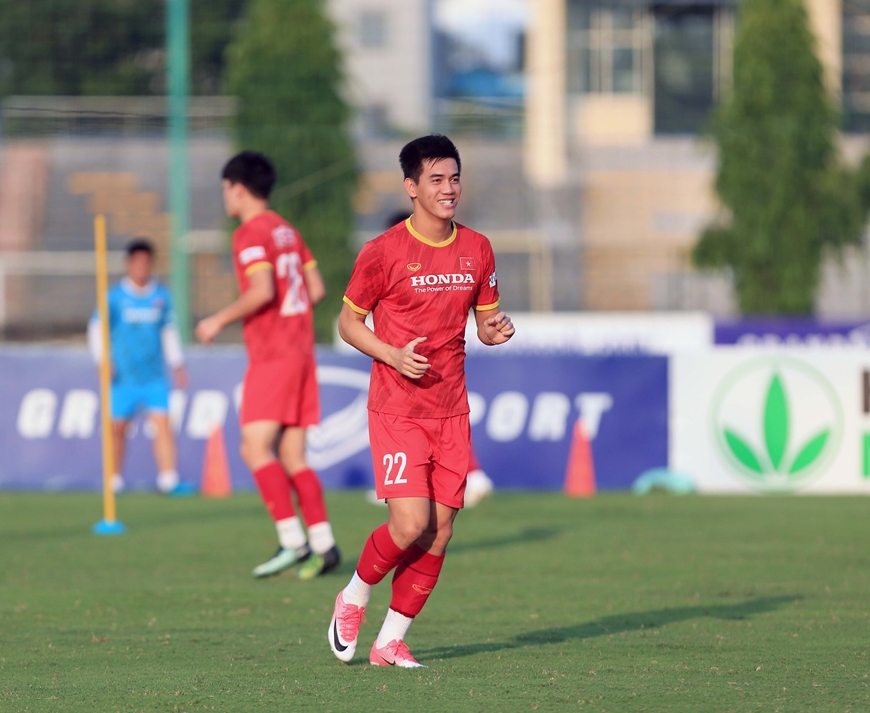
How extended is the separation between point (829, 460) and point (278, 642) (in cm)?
834

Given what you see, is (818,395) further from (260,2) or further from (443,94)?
(443,94)

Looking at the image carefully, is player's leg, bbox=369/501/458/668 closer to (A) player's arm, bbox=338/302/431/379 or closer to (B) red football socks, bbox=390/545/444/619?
(B) red football socks, bbox=390/545/444/619

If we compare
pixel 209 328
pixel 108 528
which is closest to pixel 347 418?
pixel 108 528

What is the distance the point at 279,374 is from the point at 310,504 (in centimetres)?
72

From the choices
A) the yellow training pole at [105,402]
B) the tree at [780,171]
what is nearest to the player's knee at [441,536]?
the yellow training pole at [105,402]

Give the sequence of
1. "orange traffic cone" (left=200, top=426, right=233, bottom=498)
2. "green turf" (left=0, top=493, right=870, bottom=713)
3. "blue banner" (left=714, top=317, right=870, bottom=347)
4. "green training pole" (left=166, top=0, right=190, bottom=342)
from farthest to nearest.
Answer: "green training pole" (left=166, top=0, right=190, bottom=342) < "blue banner" (left=714, top=317, right=870, bottom=347) < "orange traffic cone" (left=200, top=426, right=233, bottom=498) < "green turf" (left=0, top=493, right=870, bottom=713)

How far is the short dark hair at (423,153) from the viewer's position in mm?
5457

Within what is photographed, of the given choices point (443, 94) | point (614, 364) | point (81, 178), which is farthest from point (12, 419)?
point (443, 94)

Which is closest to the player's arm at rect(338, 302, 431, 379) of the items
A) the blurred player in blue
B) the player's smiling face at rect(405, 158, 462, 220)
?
the player's smiling face at rect(405, 158, 462, 220)

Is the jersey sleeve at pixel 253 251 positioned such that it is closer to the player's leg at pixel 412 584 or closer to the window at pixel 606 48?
the player's leg at pixel 412 584

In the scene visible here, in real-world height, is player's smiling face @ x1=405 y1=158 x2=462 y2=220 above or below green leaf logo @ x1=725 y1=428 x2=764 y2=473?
above

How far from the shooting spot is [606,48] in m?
39.4

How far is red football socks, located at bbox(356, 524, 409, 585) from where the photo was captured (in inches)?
215

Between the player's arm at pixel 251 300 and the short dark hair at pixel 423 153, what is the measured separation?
2439 millimetres
